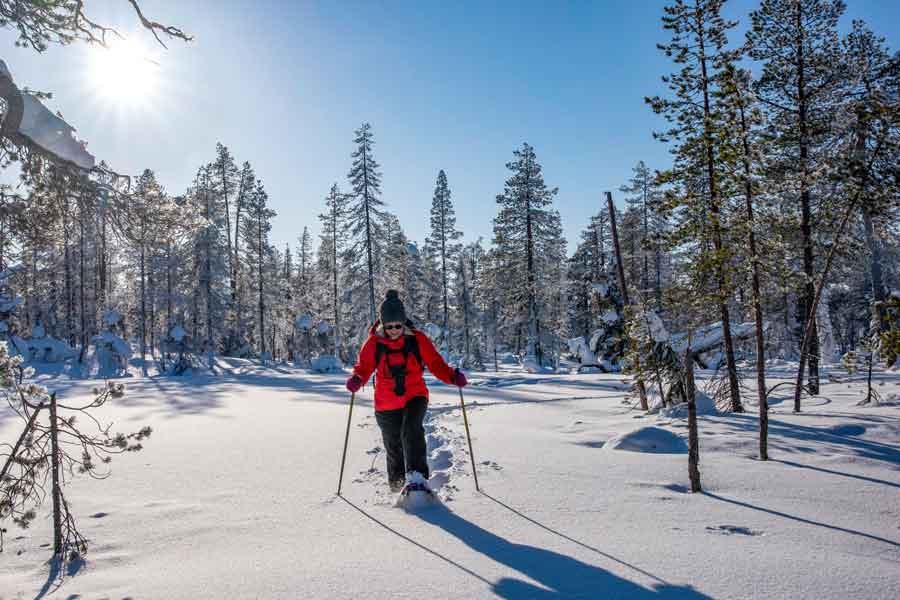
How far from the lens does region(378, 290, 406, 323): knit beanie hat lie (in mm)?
4719

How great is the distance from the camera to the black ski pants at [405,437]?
174 inches

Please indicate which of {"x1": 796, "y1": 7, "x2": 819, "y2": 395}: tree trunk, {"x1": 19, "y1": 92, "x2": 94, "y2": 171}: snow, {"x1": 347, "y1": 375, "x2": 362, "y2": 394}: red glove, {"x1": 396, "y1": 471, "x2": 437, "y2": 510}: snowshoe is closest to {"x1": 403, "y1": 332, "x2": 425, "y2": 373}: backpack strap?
{"x1": 347, "y1": 375, "x2": 362, "y2": 394}: red glove

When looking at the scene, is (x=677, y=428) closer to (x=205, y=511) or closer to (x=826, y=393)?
(x=205, y=511)

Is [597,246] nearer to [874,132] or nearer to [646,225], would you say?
[646,225]

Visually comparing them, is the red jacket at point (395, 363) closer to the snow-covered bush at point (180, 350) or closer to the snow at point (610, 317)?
the snow at point (610, 317)

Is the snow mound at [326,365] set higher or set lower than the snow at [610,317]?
lower

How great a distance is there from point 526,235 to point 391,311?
29.2 meters

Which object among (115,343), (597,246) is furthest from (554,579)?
(597,246)

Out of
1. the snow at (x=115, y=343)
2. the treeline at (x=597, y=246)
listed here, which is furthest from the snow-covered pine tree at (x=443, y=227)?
the snow at (x=115, y=343)

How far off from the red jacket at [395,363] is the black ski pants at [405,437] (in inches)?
3.1

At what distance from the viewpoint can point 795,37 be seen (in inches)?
549

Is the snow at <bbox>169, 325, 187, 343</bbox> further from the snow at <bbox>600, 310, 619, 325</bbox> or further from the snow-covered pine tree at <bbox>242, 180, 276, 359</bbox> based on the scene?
the snow at <bbox>600, 310, 619, 325</bbox>

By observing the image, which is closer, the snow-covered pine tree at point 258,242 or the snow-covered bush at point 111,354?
the snow-covered bush at point 111,354

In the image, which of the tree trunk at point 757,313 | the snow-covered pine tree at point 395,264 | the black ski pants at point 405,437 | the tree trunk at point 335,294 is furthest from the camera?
the tree trunk at point 335,294
